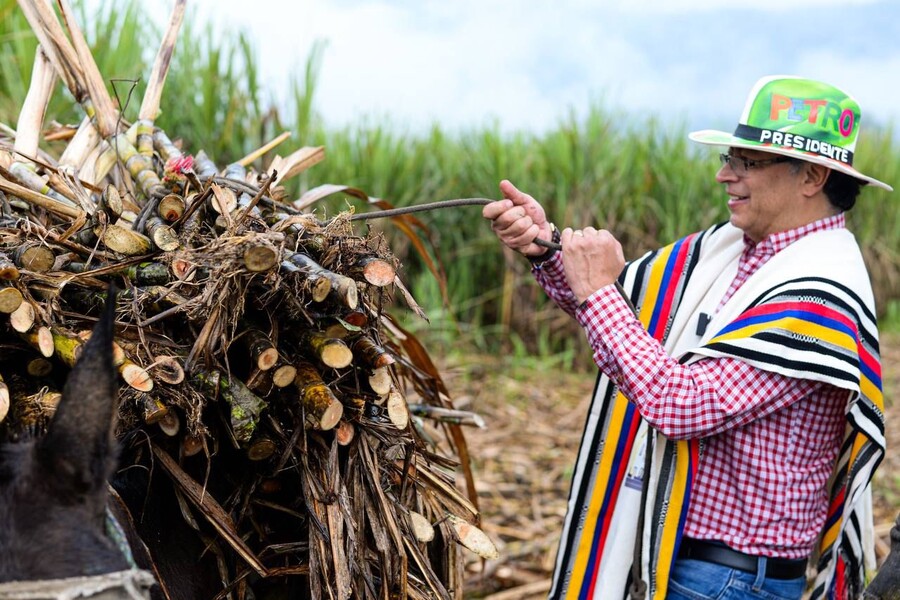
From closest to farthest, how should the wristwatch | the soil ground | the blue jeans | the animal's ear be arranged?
the animal's ear
the blue jeans
the wristwatch
the soil ground

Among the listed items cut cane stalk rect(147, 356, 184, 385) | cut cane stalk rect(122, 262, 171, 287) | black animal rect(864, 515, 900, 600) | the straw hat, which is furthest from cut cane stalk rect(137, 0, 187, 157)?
black animal rect(864, 515, 900, 600)

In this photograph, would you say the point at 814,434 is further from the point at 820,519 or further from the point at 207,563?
the point at 207,563

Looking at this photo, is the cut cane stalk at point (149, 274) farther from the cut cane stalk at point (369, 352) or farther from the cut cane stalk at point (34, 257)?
the cut cane stalk at point (369, 352)

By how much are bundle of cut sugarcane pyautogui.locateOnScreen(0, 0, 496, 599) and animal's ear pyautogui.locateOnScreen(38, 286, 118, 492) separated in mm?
363

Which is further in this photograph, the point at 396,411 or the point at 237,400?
the point at 396,411

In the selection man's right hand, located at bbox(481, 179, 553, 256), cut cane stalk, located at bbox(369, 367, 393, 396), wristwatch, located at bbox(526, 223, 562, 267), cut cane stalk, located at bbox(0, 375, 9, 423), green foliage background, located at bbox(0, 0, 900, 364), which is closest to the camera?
cut cane stalk, located at bbox(0, 375, 9, 423)

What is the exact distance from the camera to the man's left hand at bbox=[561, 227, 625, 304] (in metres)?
2.45

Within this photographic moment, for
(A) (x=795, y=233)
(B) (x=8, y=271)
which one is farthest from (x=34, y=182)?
(A) (x=795, y=233)

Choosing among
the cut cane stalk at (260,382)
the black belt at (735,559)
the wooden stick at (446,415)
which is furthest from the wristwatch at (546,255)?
the cut cane stalk at (260,382)

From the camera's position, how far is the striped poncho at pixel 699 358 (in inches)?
90.5

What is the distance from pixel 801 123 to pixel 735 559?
1.25m

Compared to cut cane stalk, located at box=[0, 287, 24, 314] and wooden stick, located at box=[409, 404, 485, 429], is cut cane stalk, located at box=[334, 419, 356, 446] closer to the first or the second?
cut cane stalk, located at box=[0, 287, 24, 314]

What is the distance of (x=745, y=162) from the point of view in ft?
8.44

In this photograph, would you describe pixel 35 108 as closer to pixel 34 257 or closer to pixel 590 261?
pixel 34 257
